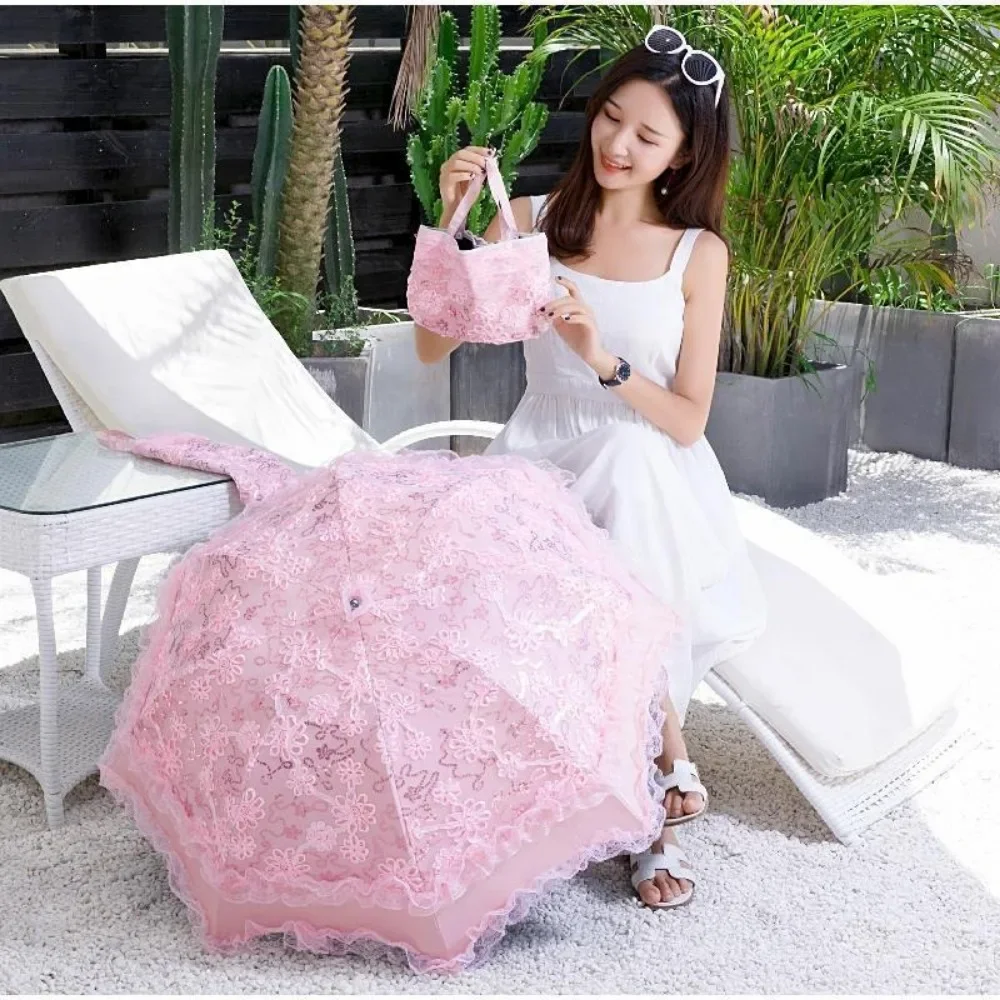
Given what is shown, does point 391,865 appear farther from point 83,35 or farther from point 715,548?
point 83,35

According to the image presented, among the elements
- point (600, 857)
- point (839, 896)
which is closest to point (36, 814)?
point (600, 857)

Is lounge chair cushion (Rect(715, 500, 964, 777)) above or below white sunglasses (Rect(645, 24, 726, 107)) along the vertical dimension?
below

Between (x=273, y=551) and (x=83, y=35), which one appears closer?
(x=273, y=551)

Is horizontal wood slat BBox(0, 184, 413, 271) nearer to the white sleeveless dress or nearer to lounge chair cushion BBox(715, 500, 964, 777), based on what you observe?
the white sleeveless dress

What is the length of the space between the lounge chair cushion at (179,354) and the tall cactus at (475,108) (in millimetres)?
1851

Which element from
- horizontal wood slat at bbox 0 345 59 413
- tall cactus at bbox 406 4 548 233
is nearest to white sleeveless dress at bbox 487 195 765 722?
tall cactus at bbox 406 4 548 233

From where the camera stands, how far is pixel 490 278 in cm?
251

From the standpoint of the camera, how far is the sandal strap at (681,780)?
2.39 metres

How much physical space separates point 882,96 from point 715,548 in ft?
9.04

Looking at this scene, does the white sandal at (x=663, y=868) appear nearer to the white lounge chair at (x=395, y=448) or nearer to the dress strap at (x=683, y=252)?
the white lounge chair at (x=395, y=448)

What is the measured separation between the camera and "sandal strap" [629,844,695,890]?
2406 mm

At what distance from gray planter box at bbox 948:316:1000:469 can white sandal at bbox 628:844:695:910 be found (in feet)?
10.5

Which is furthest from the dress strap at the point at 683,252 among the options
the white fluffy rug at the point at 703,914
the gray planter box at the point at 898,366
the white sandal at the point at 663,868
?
the gray planter box at the point at 898,366

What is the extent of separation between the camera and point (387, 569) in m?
2.17
